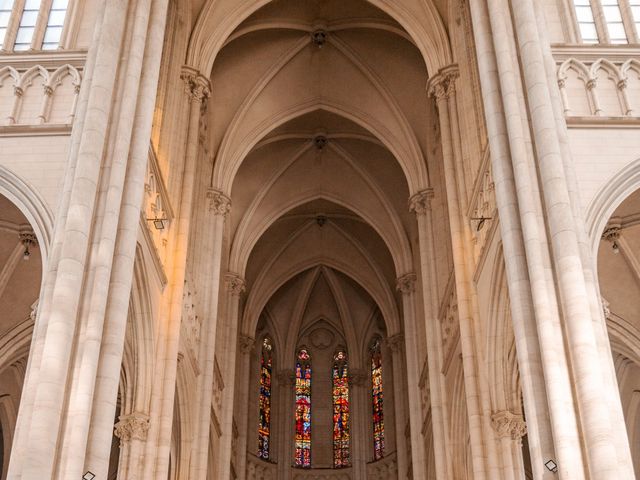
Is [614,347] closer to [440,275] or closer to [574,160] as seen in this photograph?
[440,275]

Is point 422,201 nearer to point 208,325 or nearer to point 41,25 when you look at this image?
point 208,325

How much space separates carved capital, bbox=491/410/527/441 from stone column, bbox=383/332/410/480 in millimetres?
11545

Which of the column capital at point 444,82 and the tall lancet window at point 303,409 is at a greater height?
the column capital at point 444,82

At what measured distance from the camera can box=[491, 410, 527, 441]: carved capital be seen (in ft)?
50.3

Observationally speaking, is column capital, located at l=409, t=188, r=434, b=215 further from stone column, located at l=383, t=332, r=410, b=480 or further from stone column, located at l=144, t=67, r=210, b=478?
stone column, located at l=144, t=67, r=210, b=478

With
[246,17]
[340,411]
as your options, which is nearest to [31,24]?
[246,17]

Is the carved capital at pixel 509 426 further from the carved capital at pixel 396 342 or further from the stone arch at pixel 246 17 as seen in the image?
the carved capital at pixel 396 342

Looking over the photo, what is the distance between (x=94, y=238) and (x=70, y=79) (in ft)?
11.7

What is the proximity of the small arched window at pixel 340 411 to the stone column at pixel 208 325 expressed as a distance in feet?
38.1

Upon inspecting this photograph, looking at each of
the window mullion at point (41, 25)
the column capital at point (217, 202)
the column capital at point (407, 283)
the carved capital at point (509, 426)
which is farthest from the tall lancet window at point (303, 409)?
the window mullion at point (41, 25)

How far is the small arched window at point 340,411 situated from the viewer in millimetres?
32094

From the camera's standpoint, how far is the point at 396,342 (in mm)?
30266

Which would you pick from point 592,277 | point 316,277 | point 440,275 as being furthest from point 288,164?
point 592,277

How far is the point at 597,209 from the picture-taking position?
13117mm
